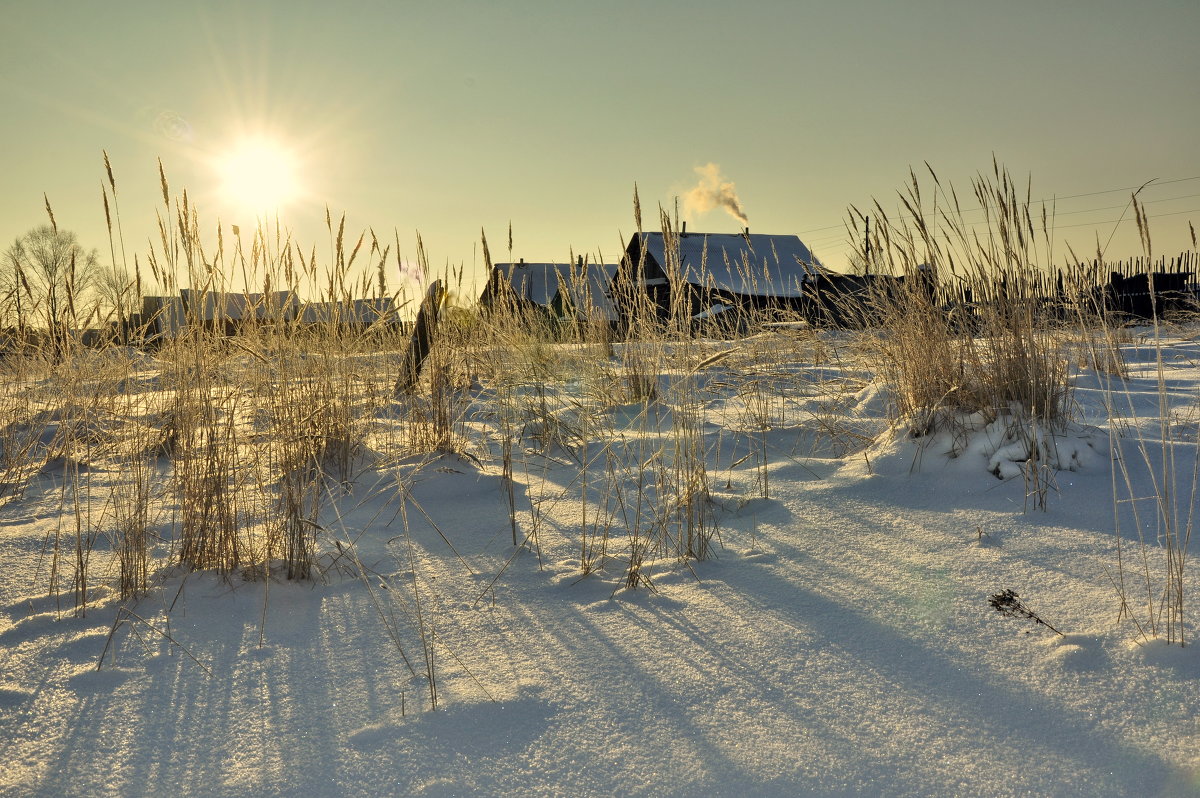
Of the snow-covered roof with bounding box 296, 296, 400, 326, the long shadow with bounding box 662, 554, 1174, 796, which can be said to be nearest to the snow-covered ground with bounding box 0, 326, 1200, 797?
the long shadow with bounding box 662, 554, 1174, 796

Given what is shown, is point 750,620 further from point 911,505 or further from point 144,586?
point 144,586

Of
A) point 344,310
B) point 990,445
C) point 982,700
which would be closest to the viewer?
point 982,700

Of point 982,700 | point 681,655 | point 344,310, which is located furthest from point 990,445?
point 344,310

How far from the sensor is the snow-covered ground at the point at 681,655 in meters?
1.23

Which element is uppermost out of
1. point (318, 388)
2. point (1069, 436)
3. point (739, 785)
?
point (318, 388)

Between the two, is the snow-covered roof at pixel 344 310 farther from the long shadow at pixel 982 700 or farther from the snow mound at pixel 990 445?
the snow mound at pixel 990 445

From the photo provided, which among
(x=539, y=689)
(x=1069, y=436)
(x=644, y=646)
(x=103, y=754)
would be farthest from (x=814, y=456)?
(x=103, y=754)

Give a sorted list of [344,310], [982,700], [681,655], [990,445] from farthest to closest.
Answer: [344,310] → [990,445] → [681,655] → [982,700]

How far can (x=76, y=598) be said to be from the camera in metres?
1.94

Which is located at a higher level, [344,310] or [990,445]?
[344,310]

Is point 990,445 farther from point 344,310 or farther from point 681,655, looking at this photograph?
point 344,310

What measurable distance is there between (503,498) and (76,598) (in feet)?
4.38

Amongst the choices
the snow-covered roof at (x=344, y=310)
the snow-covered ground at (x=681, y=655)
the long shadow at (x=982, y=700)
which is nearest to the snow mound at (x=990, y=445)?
the snow-covered ground at (x=681, y=655)

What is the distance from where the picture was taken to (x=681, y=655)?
1.60m
